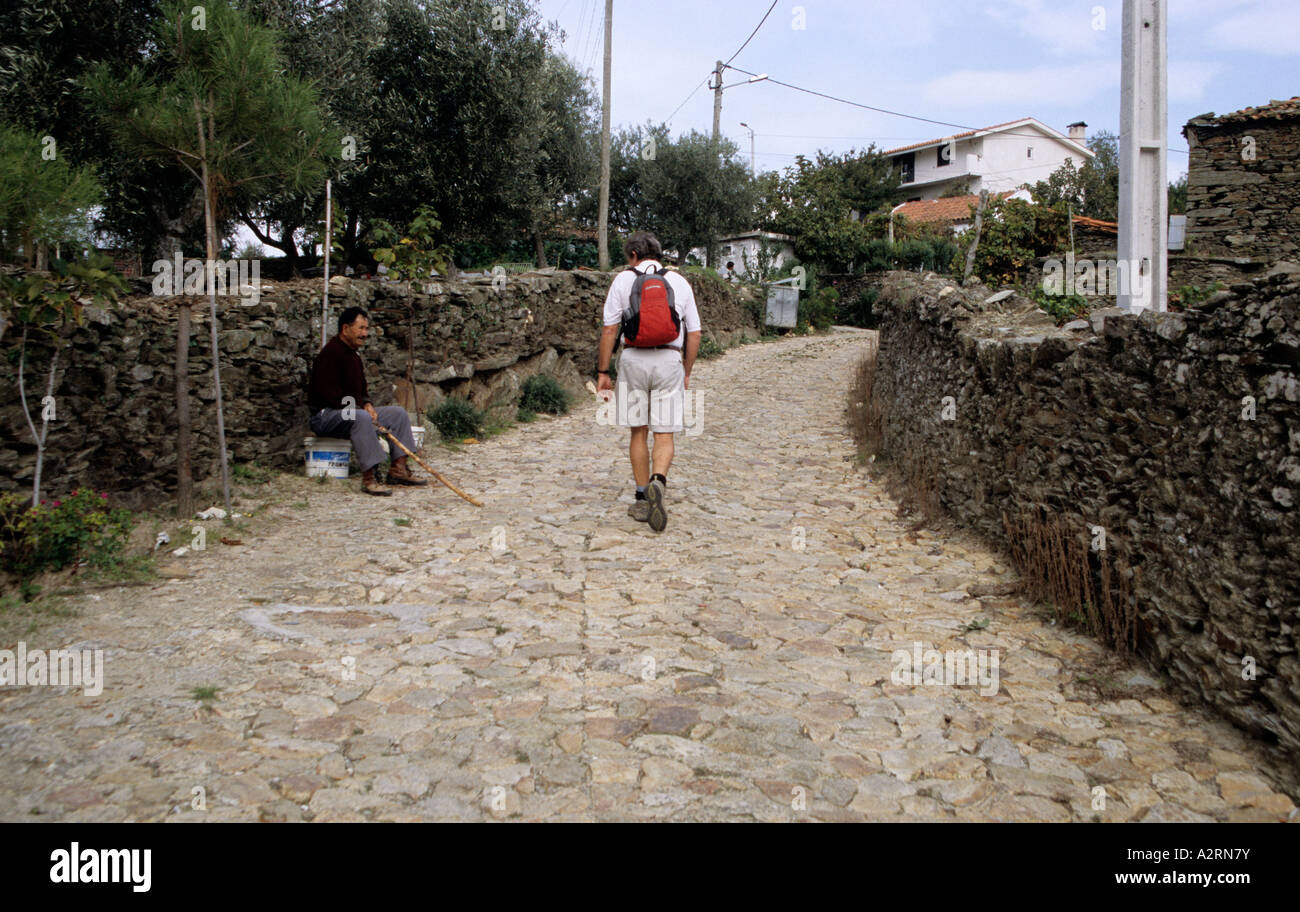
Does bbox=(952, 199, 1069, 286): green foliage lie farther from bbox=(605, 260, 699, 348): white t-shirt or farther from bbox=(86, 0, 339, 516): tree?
bbox=(86, 0, 339, 516): tree

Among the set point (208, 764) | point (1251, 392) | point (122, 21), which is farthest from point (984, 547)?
point (122, 21)

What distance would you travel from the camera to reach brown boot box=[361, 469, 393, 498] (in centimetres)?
756

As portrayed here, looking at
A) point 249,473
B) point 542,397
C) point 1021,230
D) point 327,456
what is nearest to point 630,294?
point 327,456

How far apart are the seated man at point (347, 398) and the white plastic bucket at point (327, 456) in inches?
5.6

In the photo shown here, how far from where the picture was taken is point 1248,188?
13406 millimetres

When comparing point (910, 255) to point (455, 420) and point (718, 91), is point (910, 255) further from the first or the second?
point (455, 420)

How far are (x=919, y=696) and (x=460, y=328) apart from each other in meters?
8.35

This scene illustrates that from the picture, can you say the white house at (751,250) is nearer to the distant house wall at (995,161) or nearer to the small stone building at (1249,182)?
the small stone building at (1249,182)

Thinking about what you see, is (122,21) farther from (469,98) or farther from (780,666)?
(780,666)

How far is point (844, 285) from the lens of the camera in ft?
105

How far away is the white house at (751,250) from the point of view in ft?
96.0

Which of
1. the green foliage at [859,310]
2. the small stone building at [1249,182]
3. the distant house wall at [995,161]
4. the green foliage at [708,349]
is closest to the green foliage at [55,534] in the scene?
the small stone building at [1249,182]

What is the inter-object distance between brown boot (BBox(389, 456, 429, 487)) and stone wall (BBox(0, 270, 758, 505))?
0.85m

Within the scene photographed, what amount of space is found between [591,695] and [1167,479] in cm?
271
